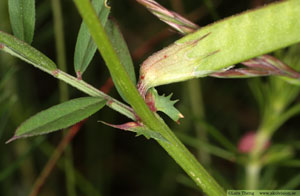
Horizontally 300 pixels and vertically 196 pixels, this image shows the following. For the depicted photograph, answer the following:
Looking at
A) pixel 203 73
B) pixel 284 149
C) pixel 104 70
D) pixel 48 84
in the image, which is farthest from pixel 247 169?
pixel 48 84

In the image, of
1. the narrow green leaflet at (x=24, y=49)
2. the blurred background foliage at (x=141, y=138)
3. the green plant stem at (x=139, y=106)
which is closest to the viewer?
the green plant stem at (x=139, y=106)

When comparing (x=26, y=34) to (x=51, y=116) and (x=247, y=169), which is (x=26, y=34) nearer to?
(x=51, y=116)

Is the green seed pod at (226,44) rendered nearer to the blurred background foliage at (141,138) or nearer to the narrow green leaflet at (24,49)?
the narrow green leaflet at (24,49)

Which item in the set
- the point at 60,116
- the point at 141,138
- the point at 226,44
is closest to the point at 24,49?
the point at 60,116

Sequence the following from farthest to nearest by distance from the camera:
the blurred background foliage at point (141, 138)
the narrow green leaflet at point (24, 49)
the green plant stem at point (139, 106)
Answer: the blurred background foliage at point (141, 138) → the narrow green leaflet at point (24, 49) → the green plant stem at point (139, 106)

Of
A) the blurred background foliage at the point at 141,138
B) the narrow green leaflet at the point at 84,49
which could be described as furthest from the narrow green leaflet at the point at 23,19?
the blurred background foliage at the point at 141,138

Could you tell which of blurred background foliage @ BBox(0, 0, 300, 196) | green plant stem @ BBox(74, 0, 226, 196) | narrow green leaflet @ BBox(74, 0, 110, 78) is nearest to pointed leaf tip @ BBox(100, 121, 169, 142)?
green plant stem @ BBox(74, 0, 226, 196)

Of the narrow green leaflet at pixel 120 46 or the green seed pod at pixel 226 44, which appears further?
the narrow green leaflet at pixel 120 46
